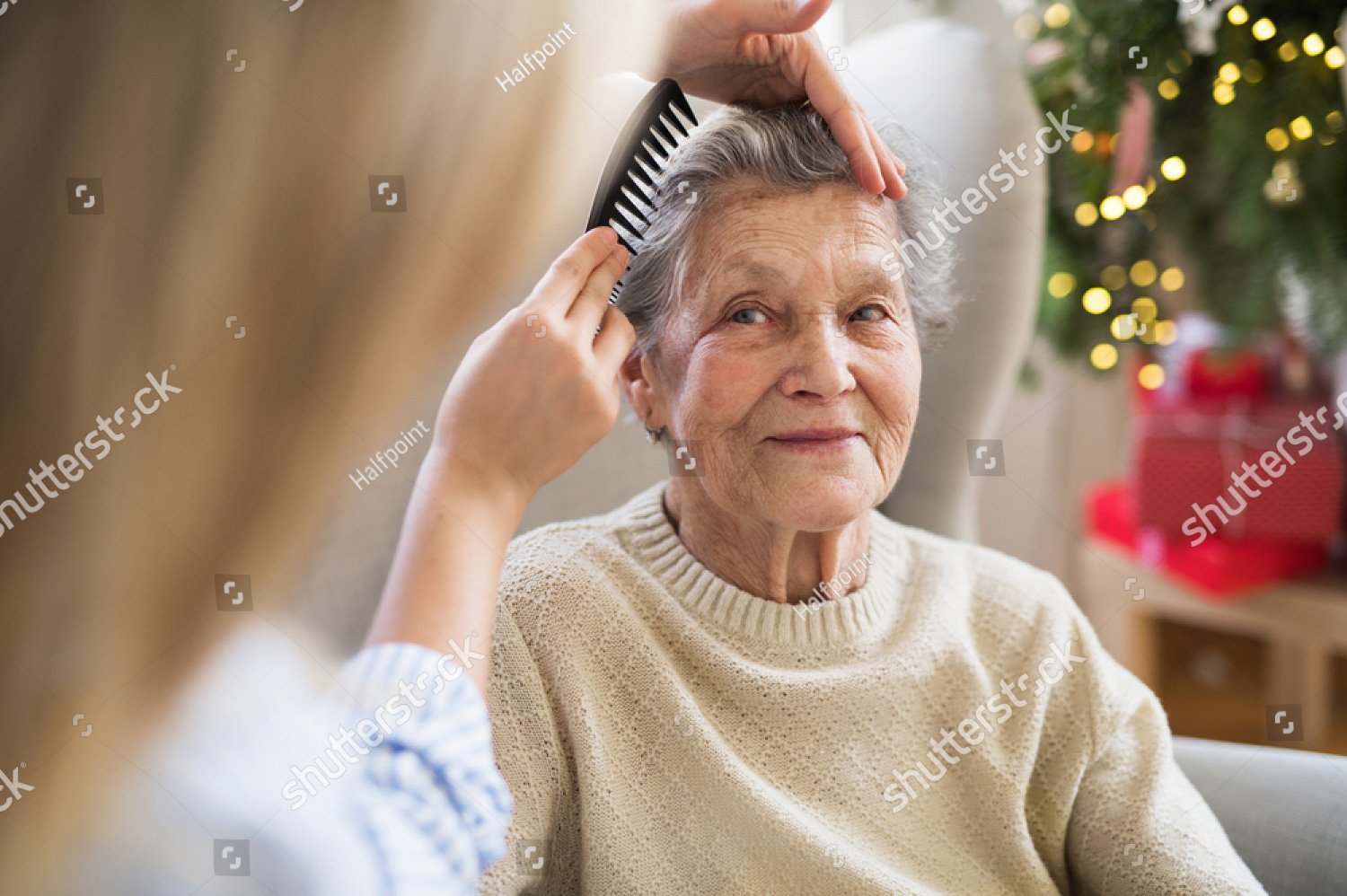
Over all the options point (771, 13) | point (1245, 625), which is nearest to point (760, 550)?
point (771, 13)

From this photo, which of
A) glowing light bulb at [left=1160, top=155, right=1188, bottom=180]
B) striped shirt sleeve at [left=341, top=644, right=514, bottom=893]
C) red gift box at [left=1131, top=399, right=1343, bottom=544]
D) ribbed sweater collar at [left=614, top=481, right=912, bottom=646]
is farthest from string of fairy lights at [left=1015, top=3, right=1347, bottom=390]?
striped shirt sleeve at [left=341, top=644, right=514, bottom=893]

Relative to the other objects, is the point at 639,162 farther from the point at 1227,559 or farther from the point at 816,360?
the point at 1227,559

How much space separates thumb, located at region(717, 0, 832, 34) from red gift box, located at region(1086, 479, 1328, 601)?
1115mm

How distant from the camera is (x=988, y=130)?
1.04 m

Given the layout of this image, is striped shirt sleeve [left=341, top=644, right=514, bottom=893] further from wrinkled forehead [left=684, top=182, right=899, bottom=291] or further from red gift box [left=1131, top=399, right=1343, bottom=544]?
red gift box [left=1131, top=399, right=1343, bottom=544]

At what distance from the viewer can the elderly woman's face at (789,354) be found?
0.77m

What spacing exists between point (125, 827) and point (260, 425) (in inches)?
7.1

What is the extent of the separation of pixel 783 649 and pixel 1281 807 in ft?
1.54

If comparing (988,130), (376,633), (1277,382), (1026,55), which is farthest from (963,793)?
(1277,382)

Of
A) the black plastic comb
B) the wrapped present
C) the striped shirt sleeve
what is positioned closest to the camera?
the striped shirt sleeve

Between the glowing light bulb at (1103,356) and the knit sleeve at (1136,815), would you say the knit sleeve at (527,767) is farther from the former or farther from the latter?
the glowing light bulb at (1103,356)

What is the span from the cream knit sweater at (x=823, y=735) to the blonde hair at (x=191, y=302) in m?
0.36

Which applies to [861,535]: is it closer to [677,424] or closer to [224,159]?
[677,424]

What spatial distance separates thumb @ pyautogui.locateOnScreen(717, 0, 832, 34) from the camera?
74 cm
